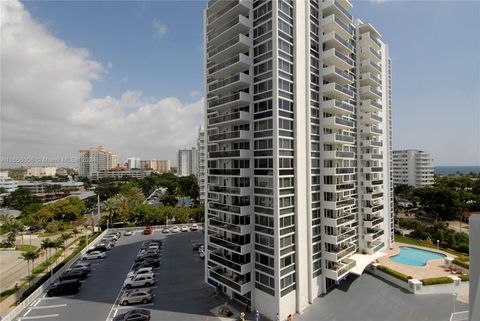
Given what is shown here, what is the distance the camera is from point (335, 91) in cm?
2966

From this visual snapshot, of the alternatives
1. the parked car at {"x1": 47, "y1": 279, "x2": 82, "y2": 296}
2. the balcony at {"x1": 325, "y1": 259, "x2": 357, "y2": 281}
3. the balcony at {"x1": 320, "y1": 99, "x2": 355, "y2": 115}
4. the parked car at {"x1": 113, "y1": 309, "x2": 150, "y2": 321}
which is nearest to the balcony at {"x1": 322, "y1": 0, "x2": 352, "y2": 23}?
the balcony at {"x1": 320, "y1": 99, "x2": 355, "y2": 115}

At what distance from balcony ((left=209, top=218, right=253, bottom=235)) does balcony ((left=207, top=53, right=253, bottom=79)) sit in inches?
660

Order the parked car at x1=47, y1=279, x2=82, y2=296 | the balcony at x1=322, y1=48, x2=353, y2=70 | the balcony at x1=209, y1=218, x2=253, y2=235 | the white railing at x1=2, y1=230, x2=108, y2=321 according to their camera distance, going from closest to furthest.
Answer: the white railing at x1=2, y1=230, x2=108, y2=321, the balcony at x1=209, y1=218, x2=253, y2=235, the balcony at x1=322, y1=48, x2=353, y2=70, the parked car at x1=47, y1=279, x2=82, y2=296

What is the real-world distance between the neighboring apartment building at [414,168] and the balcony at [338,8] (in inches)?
4570

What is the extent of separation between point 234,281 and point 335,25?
31043 mm

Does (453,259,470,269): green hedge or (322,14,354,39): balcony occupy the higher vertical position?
(322,14,354,39): balcony

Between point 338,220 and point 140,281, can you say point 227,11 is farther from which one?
point 140,281

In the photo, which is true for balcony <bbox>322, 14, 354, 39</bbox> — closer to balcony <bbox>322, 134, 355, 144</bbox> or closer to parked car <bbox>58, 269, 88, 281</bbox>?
balcony <bbox>322, 134, 355, 144</bbox>

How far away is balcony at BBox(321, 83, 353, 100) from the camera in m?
29.4

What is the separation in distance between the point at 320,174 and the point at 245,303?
1633 cm

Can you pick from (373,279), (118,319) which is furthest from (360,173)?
(118,319)

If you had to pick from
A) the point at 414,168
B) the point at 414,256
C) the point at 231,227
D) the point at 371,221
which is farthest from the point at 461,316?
the point at 414,168

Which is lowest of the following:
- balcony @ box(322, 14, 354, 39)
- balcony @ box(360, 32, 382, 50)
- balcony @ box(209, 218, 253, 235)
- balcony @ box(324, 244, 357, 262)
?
balcony @ box(324, 244, 357, 262)

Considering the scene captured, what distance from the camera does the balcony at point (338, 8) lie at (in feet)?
99.6
